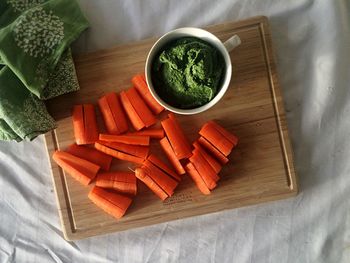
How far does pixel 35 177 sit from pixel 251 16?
0.86m

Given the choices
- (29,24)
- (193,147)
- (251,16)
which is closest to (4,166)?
(29,24)

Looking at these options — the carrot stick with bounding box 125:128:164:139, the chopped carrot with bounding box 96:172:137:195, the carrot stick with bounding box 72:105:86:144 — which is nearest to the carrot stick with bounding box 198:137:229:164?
the carrot stick with bounding box 125:128:164:139

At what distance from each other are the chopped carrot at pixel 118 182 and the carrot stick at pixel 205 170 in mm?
190

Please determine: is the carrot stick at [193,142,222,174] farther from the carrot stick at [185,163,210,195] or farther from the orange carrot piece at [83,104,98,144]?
the orange carrot piece at [83,104,98,144]

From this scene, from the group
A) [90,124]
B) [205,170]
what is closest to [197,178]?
[205,170]

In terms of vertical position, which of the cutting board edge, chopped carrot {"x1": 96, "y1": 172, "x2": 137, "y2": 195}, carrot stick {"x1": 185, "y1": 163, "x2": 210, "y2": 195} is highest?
chopped carrot {"x1": 96, "y1": 172, "x2": 137, "y2": 195}

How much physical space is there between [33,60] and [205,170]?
57 cm

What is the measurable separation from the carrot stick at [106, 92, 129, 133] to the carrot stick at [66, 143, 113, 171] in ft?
0.31

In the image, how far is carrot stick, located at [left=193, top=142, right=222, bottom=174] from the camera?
1.17 m

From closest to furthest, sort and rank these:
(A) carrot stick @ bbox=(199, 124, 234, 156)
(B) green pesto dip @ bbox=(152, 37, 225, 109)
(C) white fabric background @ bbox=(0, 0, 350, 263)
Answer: (B) green pesto dip @ bbox=(152, 37, 225, 109), (A) carrot stick @ bbox=(199, 124, 234, 156), (C) white fabric background @ bbox=(0, 0, 350, 263)

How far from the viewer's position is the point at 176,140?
117 centimetres

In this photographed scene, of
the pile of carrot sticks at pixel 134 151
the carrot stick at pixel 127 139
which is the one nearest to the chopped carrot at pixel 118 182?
the pile of carrot sticks at pixel 134 151

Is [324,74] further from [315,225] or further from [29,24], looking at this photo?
[29,24]

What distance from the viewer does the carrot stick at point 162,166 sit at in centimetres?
119
